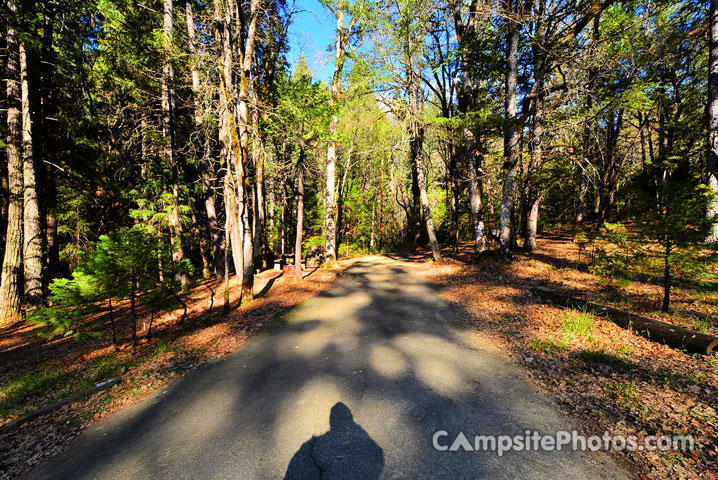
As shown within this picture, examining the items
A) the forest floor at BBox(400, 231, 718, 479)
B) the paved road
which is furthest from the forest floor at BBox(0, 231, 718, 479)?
the paved road

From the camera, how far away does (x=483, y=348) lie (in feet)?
19.0

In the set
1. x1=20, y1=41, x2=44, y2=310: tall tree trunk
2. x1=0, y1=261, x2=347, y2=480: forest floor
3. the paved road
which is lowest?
x1=0, y1=261, x2=347, y2=480: forest floor

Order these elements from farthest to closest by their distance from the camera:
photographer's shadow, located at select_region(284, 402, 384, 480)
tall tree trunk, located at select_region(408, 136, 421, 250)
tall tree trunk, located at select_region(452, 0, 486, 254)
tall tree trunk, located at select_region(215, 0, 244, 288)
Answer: tall tree trunk, located at select_region(408, 136, 421, 250), tall tree trunk, located at select_region(452, 0, 486, 254), tall tree trunk, located at select_region(215, 0, 244, 288), photographer's shadow, located at select_region(284, 402, 384, 480)

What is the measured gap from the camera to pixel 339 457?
3.08m

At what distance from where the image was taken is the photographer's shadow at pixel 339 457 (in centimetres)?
287

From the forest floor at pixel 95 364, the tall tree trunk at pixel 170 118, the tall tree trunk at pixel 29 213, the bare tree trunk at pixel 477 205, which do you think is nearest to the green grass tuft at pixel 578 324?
the bare tree trunk at pixel 477 205

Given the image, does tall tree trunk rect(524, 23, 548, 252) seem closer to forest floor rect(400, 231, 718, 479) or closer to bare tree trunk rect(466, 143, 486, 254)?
bare tree trunk rect(466, 143, 486, 254)

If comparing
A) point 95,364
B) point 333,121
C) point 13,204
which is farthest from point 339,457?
point 333,121

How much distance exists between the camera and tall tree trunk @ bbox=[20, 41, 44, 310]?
9.05 m

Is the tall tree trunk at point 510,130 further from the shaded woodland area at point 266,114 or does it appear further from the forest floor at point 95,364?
the forest floor at point 95,364

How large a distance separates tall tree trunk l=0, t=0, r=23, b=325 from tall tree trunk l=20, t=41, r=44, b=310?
216mm

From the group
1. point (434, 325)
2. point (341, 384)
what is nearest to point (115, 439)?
point (341, 384)

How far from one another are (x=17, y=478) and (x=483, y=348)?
7291 millimetres

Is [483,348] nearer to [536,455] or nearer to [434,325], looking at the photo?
[434,325]
